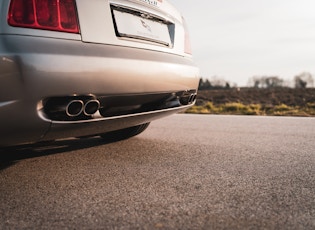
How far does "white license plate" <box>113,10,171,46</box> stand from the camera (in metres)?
2.05

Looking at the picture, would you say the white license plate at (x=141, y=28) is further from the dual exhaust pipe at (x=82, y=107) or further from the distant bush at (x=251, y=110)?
the distant bush at (x=251, y=110)

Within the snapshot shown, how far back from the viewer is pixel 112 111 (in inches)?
82.0

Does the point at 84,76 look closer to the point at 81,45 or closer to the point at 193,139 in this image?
the point at 81,45

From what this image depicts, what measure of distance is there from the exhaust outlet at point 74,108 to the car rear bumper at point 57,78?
0.05m

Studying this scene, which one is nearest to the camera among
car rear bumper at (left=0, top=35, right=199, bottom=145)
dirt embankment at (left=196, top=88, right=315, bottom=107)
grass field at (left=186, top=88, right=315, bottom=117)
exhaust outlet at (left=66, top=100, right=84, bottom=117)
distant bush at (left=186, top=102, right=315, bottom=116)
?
car rear bumper at (left=0, top=35, right=199, bottom=145)

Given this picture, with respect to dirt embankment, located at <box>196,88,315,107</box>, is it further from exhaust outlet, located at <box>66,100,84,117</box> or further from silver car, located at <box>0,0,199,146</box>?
exhaust outlet, located at <box>66,100,84,117</box>

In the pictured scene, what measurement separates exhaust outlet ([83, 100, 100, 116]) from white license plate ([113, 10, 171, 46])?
0.48 m

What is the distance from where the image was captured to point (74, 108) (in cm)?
177

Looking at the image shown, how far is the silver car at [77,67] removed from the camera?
1.58m

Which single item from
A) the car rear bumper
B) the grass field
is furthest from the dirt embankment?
the car rear bumper

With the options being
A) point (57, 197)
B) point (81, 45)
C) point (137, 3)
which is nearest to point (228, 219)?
point (57, 197)

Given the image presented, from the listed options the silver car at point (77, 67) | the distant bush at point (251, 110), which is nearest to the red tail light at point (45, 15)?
the silver car at point (77, 67)

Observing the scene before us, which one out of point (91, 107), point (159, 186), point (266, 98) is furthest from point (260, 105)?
point (266, 98)

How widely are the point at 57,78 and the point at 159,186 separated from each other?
2.59 feet
